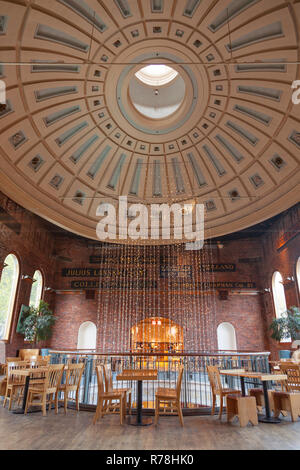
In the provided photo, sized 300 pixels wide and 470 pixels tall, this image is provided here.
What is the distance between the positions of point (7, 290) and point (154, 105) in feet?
36.4

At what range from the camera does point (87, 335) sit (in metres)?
16.6

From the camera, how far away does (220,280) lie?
16.7 metres

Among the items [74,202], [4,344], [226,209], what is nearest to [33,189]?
[74,202]

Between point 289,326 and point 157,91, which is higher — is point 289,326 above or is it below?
below

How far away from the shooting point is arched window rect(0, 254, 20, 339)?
12.4 metres

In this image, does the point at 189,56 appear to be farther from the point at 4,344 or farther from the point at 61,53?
the point at 4,344

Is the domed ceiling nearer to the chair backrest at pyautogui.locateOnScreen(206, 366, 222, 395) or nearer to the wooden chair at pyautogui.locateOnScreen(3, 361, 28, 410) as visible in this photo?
the chair backrest at pyautogui.locateOnScreen(206, 366, 222, 395)

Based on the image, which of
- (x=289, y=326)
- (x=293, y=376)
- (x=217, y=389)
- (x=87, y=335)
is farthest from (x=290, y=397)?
(x=87, y=335)

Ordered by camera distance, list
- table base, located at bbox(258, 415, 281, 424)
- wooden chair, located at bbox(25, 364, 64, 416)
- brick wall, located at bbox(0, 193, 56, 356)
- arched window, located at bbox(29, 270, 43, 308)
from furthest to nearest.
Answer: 1. arched window, located at bbox(29, 270, 43, 308)
2. brick wall, located at bbox(0, 193, 56, 356)
3. wooden chair, located at bbox(25, 364, 64, 416)
4. table base, located at bbox(258, 415, 281, 424)

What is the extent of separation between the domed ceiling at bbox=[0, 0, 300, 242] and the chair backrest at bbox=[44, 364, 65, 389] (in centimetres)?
641

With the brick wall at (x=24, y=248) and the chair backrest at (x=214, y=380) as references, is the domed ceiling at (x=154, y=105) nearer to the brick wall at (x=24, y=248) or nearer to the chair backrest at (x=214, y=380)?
the brick wall at (x=24, y=248)

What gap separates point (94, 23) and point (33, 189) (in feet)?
22.4

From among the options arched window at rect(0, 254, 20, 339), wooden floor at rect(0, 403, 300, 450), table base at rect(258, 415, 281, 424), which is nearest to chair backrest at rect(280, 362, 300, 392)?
wooden floor at rect(0, 403, 300, 450)

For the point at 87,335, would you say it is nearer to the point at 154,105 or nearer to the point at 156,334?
the point at 156,334
